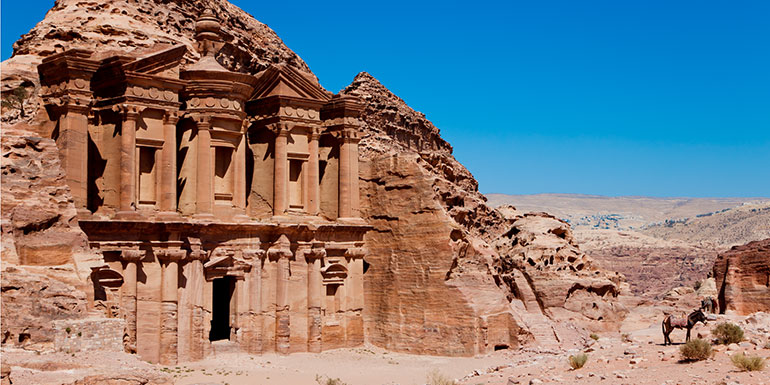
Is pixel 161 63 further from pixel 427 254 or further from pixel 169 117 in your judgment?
pixel 427 254

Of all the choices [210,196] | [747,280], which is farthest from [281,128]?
[747,280]

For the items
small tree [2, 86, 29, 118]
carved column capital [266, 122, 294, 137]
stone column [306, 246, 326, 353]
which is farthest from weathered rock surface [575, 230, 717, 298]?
small tree [2, 86, 29, 118]

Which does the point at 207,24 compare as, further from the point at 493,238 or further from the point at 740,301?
the point at 740,301

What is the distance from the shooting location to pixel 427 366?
3028 centimetres

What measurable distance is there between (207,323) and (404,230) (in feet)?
30.2

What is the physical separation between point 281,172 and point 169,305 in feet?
23.8

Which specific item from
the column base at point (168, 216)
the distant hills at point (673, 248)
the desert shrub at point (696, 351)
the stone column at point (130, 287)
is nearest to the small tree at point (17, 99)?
the column base at point (168, 216)

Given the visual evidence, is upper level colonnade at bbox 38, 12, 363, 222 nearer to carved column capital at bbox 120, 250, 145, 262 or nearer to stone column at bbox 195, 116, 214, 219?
A: stone column at bbox 195, 116, 214, 219

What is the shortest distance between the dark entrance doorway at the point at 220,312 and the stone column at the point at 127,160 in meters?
6.56

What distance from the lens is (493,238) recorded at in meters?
40.1

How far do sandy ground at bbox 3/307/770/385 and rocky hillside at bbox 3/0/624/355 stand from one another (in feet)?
3.81

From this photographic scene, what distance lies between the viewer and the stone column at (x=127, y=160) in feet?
91.2

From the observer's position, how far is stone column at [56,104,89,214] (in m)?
26.3

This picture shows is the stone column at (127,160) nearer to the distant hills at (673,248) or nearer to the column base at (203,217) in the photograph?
the column base at (203,217)
